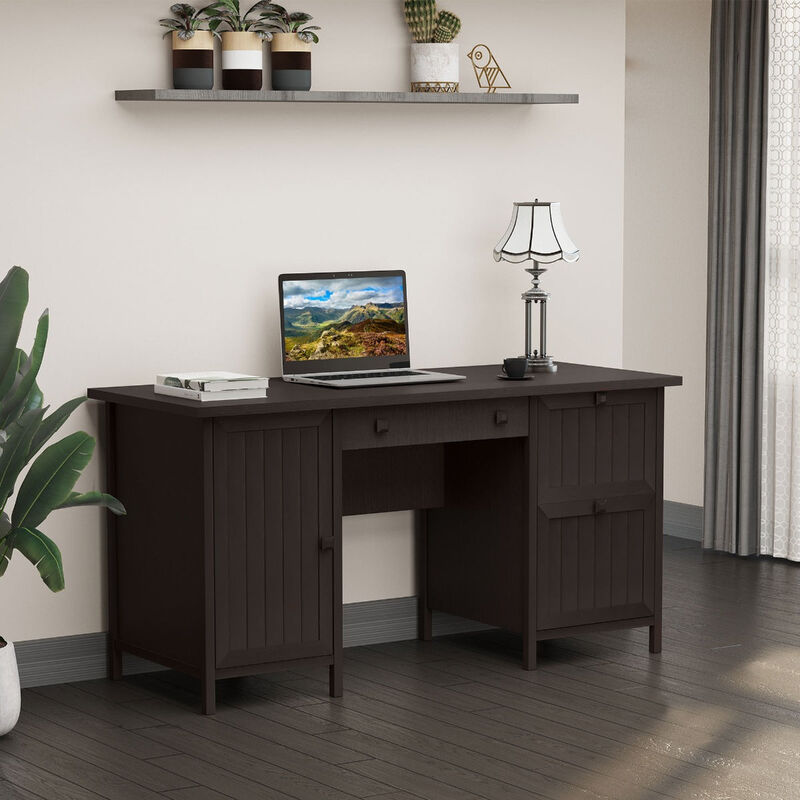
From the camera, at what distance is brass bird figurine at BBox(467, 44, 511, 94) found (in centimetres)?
494

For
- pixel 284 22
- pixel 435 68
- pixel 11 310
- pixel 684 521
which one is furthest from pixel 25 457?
pixel 684 521

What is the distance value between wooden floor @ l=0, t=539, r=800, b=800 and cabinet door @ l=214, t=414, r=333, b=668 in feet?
0.70

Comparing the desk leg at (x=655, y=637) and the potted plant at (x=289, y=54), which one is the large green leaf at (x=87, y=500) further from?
the desk leg at (x=655, y=637)

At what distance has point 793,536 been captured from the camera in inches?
236

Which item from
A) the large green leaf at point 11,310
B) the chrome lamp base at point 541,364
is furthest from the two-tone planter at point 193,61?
the chrome lamp base at point 541,364

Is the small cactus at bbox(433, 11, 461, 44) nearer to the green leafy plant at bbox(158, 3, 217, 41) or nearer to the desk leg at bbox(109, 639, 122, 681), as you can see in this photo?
the green leafy plant at bbox(158, 3, 217, 41)

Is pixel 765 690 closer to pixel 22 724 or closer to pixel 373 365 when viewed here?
pixel 373 365

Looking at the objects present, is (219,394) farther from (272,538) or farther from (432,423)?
(432,423)

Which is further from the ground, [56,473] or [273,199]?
[273,199]

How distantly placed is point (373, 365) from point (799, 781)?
182cm

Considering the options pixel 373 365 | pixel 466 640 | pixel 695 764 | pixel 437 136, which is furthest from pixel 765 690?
pixel 437 136

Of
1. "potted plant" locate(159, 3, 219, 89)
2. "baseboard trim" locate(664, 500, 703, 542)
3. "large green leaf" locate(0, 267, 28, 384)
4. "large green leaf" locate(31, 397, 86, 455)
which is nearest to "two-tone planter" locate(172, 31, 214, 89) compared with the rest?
"potted plant" locate(159, 3, 219, 89)

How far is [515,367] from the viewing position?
4.54 metres

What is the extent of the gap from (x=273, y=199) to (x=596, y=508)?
137cm
